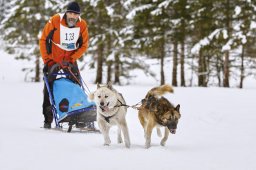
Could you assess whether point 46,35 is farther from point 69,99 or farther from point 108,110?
point 108,110

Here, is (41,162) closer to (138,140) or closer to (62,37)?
(138,140)

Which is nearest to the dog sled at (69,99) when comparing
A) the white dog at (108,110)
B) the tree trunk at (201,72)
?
the white dog at (108,110)

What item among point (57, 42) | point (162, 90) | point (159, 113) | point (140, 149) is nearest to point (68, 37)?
point (57, 42)

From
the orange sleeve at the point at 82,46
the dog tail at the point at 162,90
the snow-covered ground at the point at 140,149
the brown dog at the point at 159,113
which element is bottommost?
the snow-covered ground at the point at 140,149

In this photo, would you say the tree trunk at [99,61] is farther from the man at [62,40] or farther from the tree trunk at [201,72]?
the man at [62,40]

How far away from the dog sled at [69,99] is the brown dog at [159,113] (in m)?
1.16

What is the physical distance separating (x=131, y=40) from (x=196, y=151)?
1758cm

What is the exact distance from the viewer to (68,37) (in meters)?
7.81

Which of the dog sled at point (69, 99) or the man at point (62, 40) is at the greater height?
the man at point (62, 40)

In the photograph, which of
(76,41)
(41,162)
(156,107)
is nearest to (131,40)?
(76,41)

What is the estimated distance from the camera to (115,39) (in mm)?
24281

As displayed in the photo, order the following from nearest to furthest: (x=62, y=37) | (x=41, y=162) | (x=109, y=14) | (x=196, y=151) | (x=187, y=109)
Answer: (x=41, y=162)
(x=196, y=151)
(x=62, y=37)
(x=187, y=109)
(x=109, y=14)

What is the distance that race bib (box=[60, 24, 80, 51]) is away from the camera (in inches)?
305

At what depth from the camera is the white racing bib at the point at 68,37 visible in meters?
7.76
